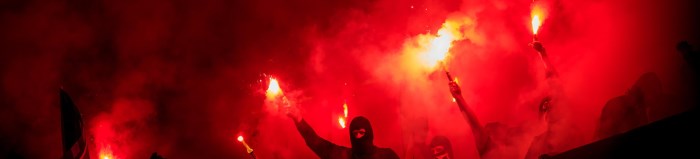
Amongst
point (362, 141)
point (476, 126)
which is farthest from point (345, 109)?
point (476, 126)

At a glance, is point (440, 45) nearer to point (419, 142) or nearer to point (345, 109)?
point (419, 142)

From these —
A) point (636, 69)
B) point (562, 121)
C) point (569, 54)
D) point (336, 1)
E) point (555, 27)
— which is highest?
point (336, 1)

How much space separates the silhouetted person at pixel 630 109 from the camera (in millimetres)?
5574

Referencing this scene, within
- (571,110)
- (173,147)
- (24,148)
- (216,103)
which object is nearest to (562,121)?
(571,110)

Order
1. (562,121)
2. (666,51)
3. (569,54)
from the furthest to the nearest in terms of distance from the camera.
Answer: (569,54), (666,51), (562,121)

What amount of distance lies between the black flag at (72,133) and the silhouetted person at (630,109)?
5830mm

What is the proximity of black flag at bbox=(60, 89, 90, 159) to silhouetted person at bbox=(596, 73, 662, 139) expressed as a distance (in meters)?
5.83

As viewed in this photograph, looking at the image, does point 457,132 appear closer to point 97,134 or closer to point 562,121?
point 562,121

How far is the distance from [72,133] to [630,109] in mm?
6252

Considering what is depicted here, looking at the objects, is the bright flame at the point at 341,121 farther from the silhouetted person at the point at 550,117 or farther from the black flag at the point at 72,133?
the black flag at the point at 72,133

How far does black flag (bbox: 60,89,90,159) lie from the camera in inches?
229

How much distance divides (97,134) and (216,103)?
2.18 m

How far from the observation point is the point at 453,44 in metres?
8.20

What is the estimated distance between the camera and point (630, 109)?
565 cm
